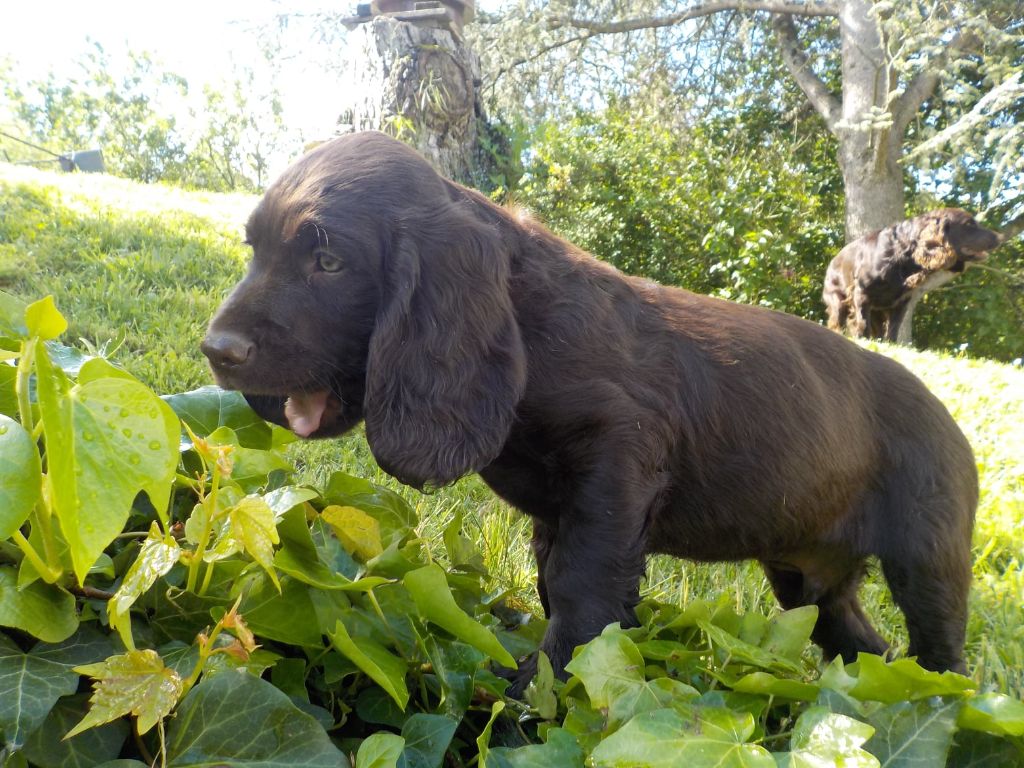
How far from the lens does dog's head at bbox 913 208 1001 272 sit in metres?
10.2

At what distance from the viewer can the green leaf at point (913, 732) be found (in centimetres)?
93

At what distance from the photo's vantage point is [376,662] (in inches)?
40.9

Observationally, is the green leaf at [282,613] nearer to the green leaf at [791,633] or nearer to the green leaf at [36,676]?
the green leaf at [36,676]

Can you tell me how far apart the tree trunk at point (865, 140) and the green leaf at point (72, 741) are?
39.9 feet

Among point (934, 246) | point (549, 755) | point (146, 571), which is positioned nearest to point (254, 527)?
point (146, 571)

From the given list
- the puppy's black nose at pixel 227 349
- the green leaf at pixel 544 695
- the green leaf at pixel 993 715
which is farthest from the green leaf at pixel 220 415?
the green leaf at pixel 993 715

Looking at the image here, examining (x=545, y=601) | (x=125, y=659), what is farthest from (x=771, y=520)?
(x=125, y=659)

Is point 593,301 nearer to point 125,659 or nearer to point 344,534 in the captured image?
point 344,534

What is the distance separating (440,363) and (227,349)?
47 cm

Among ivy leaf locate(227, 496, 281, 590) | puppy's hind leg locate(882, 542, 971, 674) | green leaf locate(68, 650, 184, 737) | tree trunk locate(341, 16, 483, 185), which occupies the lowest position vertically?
puppy's hind leg locate(882, 542, 971, 674)

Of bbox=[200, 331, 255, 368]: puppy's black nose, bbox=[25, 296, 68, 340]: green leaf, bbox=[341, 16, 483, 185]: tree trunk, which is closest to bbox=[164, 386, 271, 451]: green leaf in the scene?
bbox=[200, 331, 255, 368]: puppy's black nose

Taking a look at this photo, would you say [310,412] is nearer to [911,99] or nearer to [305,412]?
[305,412]

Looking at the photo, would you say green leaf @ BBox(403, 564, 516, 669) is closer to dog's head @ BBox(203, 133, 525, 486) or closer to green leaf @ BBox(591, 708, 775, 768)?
green leaf @ BBox(591, 708, 775, 768)

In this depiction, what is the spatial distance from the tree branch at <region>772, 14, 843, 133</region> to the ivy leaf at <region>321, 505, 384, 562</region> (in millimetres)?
14771
